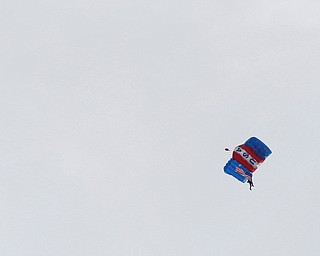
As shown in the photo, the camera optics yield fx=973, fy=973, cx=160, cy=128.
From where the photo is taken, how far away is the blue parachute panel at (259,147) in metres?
102

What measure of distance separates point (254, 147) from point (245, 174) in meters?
3.09

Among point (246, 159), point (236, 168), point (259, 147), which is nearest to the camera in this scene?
point (259, 147)

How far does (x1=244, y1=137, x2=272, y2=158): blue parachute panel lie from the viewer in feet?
334

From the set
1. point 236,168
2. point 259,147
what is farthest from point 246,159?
point 259,147

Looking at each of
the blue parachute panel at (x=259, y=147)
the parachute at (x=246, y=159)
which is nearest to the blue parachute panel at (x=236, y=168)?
the parachute at (x=246, y=159)

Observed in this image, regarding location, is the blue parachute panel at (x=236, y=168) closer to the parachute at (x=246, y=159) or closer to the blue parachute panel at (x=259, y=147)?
the parachute at (x=246, y=159)

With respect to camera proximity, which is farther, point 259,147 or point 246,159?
point 246,159

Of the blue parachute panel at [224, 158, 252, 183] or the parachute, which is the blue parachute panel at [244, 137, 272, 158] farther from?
the blue parachute panel at [224, 158, 252, 183]

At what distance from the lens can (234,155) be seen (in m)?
103

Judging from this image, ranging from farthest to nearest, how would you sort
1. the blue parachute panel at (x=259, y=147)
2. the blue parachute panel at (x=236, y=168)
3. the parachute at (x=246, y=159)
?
the blue parachute panel at (x=236, y=168) → the parachute at (x=246, y=159) → the blue parachute panel at (x=259, y=147)

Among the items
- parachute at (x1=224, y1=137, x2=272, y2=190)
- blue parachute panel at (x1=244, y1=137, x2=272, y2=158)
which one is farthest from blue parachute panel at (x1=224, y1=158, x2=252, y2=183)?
blue parachute panel at (x1=244, y1=137, x2=272, y2=158)

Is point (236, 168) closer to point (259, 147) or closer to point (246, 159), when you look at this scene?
point (246, 159)

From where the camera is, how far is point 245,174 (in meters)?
103

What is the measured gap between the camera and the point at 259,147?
335 feet
